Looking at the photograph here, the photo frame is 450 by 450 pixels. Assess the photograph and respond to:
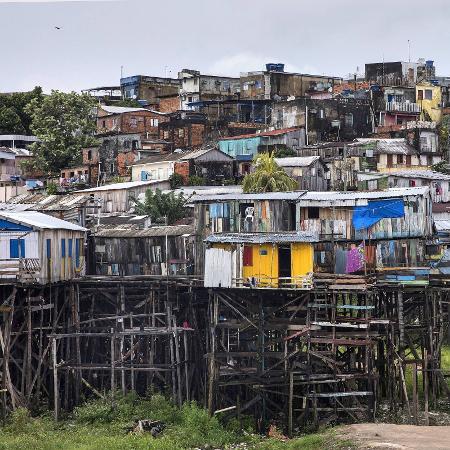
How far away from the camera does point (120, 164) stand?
71188mm

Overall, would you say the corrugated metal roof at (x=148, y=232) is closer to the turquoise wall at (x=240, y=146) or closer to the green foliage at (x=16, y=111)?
the turquoise wall at (x=240, y=146)

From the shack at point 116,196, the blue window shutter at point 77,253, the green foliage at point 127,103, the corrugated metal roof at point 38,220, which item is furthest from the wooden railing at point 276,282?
the green foliage at point 127,103

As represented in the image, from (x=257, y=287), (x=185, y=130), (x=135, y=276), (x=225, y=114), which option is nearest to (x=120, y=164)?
(x=185, y=130)

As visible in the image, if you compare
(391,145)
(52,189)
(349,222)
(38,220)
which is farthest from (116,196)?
(349,222)

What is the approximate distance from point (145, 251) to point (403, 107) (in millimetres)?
39768

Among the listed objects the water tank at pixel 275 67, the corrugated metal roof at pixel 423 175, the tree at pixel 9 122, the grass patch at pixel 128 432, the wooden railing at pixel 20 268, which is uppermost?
the water tank at pixel 275 67

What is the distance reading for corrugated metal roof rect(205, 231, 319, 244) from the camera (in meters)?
36.5

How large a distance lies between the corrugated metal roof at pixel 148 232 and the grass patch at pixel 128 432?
704cm

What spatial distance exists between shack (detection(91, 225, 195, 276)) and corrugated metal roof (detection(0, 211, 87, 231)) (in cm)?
145

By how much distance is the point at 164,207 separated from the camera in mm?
51156

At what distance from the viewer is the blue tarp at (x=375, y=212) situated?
3778 cm

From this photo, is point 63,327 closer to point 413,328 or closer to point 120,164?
point 413,328

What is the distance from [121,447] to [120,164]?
3997 cm

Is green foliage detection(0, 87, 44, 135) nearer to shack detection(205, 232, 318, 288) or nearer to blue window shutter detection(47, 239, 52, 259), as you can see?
blue window shutter detection(47, 239, 52, 259)
